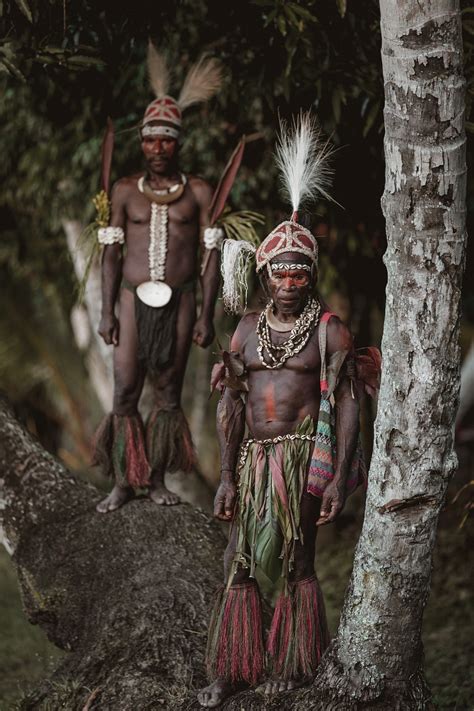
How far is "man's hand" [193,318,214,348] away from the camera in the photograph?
4.70 meters

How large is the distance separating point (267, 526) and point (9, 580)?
4548mm

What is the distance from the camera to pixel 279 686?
3.34m

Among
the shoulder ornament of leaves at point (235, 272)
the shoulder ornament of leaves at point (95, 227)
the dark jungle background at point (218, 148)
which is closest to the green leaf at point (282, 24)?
the dark jungle background at point (218, 148)

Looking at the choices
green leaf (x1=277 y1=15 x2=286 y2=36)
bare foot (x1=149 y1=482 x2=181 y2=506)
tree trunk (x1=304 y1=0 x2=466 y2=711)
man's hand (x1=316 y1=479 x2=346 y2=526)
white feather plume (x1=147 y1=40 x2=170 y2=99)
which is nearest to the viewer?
tree trunk (x1=304 y1=0 x2=466 y2=711)

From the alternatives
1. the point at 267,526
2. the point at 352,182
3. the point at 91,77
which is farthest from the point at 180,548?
the point at 91,77

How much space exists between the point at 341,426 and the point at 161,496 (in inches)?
65.0

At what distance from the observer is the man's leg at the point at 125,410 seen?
470 centimetres

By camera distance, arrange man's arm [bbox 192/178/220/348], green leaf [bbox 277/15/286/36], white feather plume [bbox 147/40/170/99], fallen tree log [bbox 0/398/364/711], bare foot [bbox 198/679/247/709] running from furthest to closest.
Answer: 1. white feather plume [bbox 147/40/170/99]
2. man's arm [bbox 192/178/220/348]
3. green leaf [bbox 277/15/286/36]
4. fallen tree log [bbox 0/398/364/711]
5. bare foot [bbox 198/679/247/709]

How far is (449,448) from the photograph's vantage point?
3.05 meters

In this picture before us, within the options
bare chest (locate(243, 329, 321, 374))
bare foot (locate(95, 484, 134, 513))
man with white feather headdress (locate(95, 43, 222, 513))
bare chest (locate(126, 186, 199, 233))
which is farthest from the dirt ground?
bare chest (locate(126, 186, 199, 233))

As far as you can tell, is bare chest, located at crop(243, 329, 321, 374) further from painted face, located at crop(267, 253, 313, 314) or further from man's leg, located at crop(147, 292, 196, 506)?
man's leg, located at crop(147, 292, 196, 506)

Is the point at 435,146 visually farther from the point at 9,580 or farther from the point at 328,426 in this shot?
the point at 9,580

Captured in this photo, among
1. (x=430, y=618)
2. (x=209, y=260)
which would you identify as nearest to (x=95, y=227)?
(x=209, y=260)

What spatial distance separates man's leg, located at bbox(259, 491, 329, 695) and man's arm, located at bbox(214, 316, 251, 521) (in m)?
0.26
